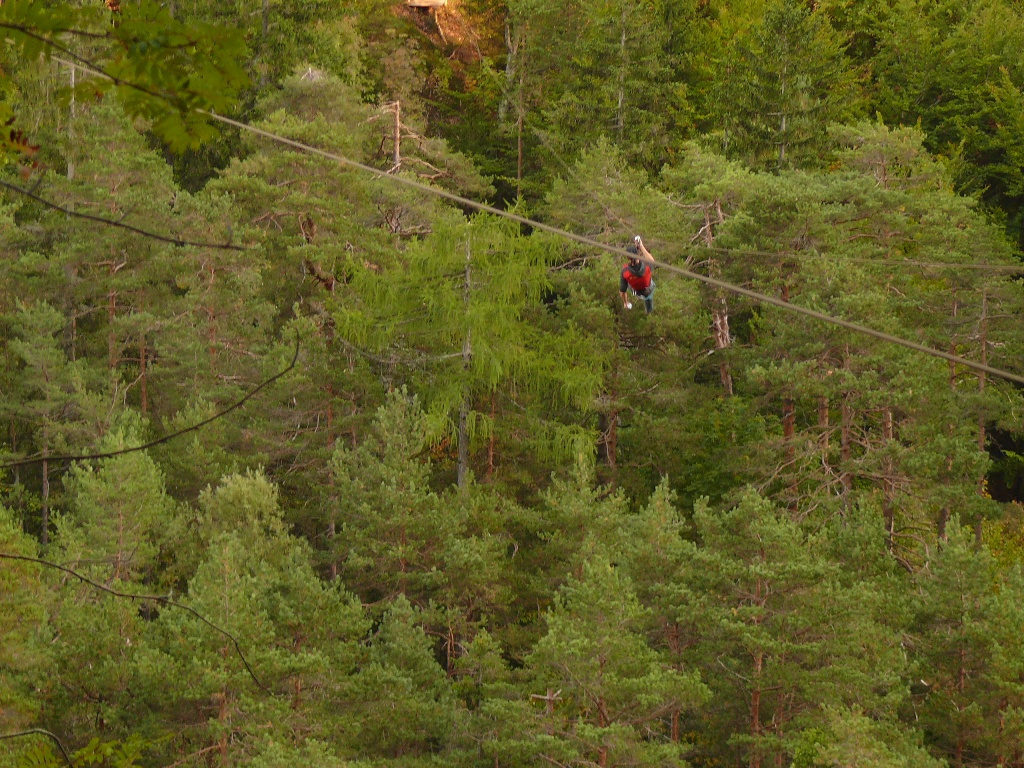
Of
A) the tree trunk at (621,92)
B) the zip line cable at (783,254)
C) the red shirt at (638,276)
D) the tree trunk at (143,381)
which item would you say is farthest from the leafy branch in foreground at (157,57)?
the tree trunk at (621,92)

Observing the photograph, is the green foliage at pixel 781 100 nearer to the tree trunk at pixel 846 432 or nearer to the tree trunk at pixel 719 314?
the tree trunk at pixel 719 314

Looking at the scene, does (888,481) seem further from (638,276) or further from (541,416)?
(638,276)

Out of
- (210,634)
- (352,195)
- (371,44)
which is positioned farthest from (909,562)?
(371,44)

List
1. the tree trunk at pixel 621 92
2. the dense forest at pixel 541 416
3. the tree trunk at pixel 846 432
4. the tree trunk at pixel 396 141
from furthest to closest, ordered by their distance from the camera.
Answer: the tree trunk at pixel 621 92, the tree trunk at pixel 396 141, the tree trunk at pixel 846 432, the dense forest at pixel 541 416

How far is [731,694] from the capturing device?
63.9 feet

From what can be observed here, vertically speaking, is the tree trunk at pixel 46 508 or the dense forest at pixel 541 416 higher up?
the dense forest at pixel 541 416

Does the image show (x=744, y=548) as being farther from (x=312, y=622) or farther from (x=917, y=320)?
(x=917, y=320)

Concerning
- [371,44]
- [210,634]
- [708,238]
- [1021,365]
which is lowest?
[210,634]

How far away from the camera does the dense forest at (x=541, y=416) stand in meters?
18.4

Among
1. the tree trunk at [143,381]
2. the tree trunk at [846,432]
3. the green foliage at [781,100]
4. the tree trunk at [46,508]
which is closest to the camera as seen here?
the tree trunk at [846,432]

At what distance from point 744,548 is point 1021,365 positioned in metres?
9.99

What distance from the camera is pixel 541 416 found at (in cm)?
2473

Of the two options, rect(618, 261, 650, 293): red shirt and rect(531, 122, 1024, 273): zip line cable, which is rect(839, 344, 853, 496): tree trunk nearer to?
rect(531, 122, 1024, 273): zip line cable

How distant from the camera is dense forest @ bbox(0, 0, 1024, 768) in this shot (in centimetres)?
1841
